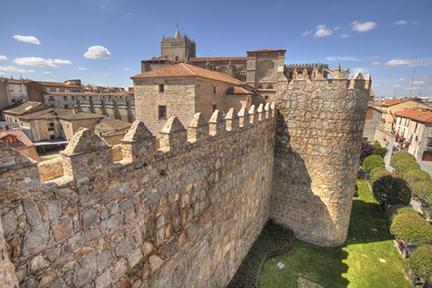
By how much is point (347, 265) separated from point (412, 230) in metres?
3.27

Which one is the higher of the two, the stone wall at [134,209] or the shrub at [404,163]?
the stone wall at [134,209]

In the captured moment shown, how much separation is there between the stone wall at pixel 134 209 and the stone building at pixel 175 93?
12.1 m

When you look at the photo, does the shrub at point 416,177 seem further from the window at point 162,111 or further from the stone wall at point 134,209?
the window at point 162,111

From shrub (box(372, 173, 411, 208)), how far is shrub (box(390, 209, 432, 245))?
307cm

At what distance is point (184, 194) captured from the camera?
4.16m

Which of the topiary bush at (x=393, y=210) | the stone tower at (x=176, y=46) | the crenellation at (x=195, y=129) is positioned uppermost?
the stone tower at (x=176, y=46)

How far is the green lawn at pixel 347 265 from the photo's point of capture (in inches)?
285

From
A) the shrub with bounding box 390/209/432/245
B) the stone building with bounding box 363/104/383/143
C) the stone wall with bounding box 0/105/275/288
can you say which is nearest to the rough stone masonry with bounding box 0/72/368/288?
the stone wall with bounding box 0/105/275/288

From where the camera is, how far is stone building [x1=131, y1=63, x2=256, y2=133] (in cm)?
1753

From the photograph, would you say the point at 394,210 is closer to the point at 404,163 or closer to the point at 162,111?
the point at 404,163

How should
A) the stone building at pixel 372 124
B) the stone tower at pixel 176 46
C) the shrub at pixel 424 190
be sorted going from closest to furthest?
the shrub at pixel 424 190 → the stone building at pixel 372 124 → the stone tower at pixel 176 46

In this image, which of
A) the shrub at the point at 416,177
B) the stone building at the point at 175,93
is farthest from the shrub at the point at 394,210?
the stone building at the point at 175,93

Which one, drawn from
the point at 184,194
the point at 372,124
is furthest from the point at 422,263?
the point at 372,124

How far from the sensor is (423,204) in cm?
1402
